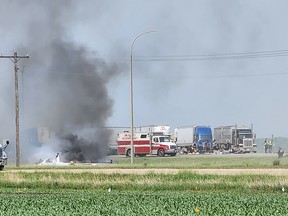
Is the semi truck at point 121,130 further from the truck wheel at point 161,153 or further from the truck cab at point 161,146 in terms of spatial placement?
the truck wheel at point 161,153

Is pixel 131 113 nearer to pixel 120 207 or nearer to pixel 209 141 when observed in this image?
pixel 120 207

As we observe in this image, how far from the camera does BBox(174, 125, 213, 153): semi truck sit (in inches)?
3797

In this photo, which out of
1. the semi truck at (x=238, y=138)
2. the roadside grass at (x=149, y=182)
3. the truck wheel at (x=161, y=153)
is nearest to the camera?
the roadside grass at (x=149, y=182)

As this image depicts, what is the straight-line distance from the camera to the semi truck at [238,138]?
95.1 meters

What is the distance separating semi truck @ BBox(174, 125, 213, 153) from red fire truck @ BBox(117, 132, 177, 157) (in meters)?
11.9

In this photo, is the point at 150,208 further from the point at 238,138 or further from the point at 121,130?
the point at 238,138

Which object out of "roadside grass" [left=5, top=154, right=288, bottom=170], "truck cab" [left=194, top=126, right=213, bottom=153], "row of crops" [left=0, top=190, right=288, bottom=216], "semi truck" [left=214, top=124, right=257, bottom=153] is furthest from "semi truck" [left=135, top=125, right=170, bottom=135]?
"row of crops" [left=0, top=190, right=288, bottom=216]

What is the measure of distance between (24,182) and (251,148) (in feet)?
202

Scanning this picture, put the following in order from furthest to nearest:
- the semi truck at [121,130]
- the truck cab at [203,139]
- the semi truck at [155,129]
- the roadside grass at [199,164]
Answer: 1. the truck cab at [203,139]
2. the semi truck at [155,129]
3. the semi truck at [121,130]
4. the roadside grass at [199,164]

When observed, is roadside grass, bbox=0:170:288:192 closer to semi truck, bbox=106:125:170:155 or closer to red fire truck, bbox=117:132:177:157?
semi truck, bbox=106:125:170:155

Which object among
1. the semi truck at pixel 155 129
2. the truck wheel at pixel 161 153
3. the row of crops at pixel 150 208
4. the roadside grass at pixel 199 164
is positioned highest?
the semi truck at pixel 155 129

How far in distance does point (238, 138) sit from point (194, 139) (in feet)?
19.1

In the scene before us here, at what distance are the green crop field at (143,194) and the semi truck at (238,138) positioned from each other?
57501 mm

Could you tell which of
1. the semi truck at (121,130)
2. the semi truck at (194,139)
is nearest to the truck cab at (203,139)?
the semi truck at (194,139)
